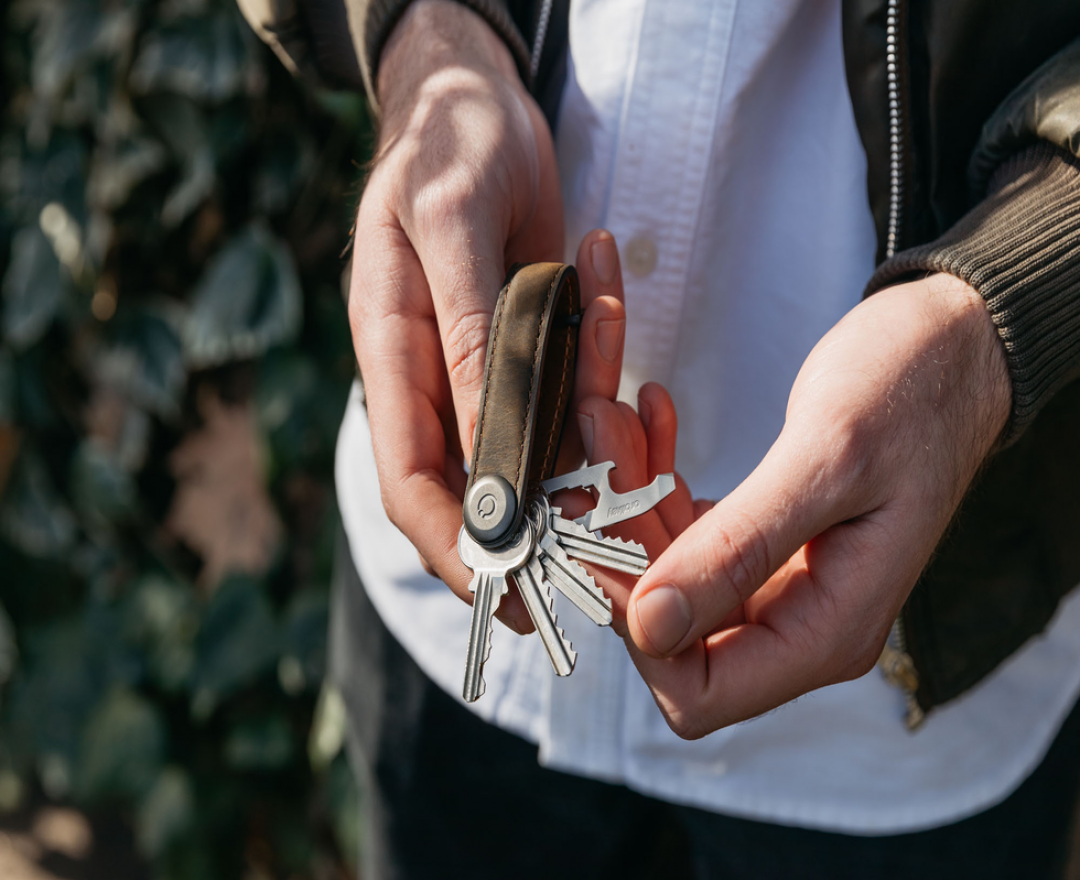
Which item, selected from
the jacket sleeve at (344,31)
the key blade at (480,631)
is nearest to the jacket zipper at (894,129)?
the jacket sleeve at (344,31)

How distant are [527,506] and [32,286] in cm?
159

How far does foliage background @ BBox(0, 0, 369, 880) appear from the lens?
166cm

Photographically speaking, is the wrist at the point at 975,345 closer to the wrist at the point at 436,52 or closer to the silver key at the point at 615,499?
the silver key at the point at 615,499

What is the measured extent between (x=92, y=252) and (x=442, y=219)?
139 cm

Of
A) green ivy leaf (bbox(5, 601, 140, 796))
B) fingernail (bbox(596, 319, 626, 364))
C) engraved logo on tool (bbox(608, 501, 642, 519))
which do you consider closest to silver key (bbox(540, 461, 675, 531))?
engraved logo on tool (bbox(608, 501, 642, 519))

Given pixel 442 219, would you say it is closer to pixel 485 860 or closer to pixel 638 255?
pixel 638 255

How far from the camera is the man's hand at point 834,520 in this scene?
2.00 ft

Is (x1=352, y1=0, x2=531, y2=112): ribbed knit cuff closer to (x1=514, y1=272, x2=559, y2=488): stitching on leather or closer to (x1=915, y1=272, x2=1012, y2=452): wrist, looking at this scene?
(x1=514, y1=272, x2=559, y2=488): stitching on leather

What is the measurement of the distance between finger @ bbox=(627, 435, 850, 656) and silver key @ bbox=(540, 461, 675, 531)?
42 millimetres

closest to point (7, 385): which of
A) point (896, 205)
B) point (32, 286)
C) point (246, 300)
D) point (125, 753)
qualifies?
point (32, 286)

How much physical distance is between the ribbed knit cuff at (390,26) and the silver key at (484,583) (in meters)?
0.53

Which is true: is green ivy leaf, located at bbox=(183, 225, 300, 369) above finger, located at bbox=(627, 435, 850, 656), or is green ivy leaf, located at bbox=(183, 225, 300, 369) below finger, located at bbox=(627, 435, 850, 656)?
below

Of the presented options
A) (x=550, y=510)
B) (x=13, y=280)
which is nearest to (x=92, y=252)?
(x=13, y=280)

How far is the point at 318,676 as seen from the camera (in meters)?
1.84
